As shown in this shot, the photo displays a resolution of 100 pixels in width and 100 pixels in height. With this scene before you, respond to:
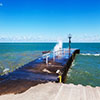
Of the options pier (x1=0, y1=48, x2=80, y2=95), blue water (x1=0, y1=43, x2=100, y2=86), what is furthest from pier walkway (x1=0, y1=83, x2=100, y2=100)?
blue water (x1=0, y1=43, x2=100, y2=86)

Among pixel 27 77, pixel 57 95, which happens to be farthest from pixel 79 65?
pixel 57 95

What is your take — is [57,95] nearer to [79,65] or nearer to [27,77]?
[27,77]

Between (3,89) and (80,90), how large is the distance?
3769 millimetres

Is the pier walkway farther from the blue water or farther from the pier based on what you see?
the blue water

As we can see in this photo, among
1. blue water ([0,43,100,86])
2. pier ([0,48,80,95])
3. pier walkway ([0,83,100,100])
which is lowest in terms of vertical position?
blue water ([0,43,100,86])

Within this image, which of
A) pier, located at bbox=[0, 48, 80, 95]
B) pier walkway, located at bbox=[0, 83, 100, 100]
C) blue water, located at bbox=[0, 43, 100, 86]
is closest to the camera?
pier walkway, located at bbox=[0, 83, 100, 100]

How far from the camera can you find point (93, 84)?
795cm

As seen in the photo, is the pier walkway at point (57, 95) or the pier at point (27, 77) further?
the pier at point (27, 77)

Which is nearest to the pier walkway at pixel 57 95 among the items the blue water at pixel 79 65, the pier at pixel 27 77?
the pier at pixel 27 77

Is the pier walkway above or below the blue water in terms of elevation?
above

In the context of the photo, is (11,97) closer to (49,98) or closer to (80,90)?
(49,98)

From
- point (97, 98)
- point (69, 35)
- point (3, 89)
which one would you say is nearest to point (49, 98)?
point (97, 98)

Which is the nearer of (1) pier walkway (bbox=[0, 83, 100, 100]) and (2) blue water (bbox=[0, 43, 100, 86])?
(1) pier walkway (bbox=[0, 83, 100, 100])

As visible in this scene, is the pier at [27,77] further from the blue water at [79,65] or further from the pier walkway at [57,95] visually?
the blue water at [79,65]
